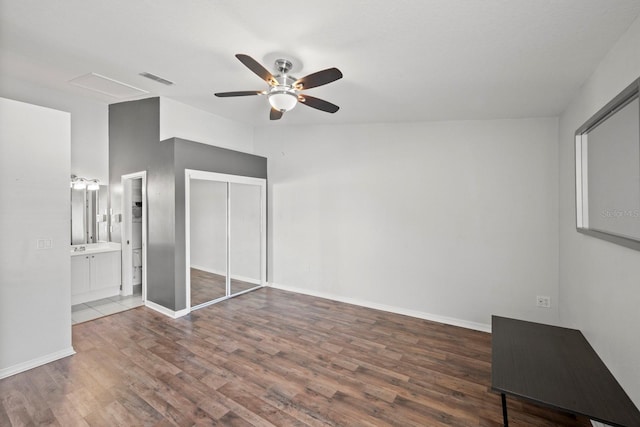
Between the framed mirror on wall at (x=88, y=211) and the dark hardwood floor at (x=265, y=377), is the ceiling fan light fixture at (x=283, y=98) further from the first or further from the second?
the framed mirror on wall at (x=88, y=211)

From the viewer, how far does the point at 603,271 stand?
1.90m

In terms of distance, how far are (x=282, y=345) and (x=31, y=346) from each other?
2332 millimetres

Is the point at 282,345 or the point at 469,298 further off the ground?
the point at 469,298

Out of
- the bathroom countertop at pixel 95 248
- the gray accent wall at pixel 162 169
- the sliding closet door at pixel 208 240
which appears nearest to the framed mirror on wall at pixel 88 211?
the bathroom countertop at pixel 95 248

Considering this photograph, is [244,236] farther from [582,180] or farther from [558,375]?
[582,180]

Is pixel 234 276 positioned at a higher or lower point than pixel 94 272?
lower

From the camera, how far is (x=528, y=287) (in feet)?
10.4

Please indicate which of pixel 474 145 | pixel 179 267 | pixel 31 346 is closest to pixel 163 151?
pixel 179 267

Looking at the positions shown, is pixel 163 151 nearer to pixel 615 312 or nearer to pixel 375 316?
pixel 375 316

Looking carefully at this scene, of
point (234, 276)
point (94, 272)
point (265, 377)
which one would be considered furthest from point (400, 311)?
point (94, 272)

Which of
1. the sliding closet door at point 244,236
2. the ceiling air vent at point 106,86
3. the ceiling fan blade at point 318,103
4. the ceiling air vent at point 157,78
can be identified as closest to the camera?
the ceiling fan blade at point 318,103

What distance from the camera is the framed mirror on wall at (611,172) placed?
150 cm

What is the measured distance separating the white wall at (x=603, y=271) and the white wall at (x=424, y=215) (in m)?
0.33

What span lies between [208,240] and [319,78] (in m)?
3.17
